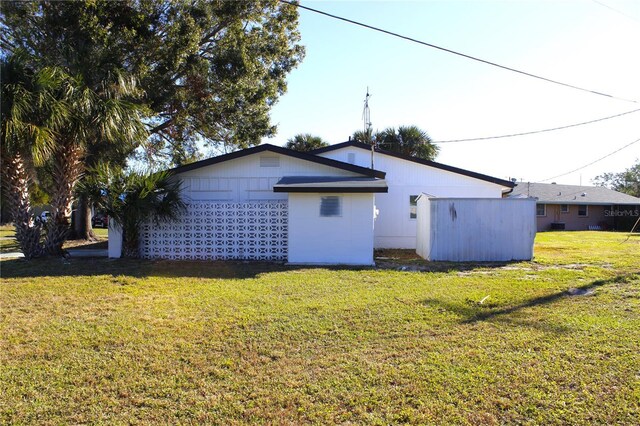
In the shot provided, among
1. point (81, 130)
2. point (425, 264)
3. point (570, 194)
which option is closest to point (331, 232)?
point (425, 264)

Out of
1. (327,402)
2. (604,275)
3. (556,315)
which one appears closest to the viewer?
(327,402)

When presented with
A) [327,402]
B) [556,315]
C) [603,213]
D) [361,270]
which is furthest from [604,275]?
[603,213]

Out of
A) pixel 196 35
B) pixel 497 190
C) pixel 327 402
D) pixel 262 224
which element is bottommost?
pixel 327 402

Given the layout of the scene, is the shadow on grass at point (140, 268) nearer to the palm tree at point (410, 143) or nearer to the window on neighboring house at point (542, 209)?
the palm tree at point (410, 143)

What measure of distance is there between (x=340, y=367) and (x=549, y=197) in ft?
105

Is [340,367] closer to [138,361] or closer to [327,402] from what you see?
[327,402]

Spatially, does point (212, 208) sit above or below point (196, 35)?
below

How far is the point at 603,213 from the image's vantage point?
3197cm

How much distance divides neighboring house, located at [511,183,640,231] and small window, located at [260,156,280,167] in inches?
947

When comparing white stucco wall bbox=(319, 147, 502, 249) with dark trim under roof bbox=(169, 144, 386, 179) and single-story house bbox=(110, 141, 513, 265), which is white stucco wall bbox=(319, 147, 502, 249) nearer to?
single-story house bbox=(110, 141, 513, 265)

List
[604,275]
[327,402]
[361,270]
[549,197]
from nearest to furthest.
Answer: [327,402] → [604,275] → [361,270] → [549,197]

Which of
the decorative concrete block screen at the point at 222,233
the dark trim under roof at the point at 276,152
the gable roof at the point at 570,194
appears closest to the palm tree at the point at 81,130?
the dark trim under roof at the point at 276,152

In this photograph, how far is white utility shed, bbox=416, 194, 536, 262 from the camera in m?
11.6

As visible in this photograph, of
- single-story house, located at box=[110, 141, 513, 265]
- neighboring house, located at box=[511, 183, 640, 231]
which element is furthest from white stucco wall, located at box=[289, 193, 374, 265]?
neighboring house, located at box=[511, 183, 640, 231]
